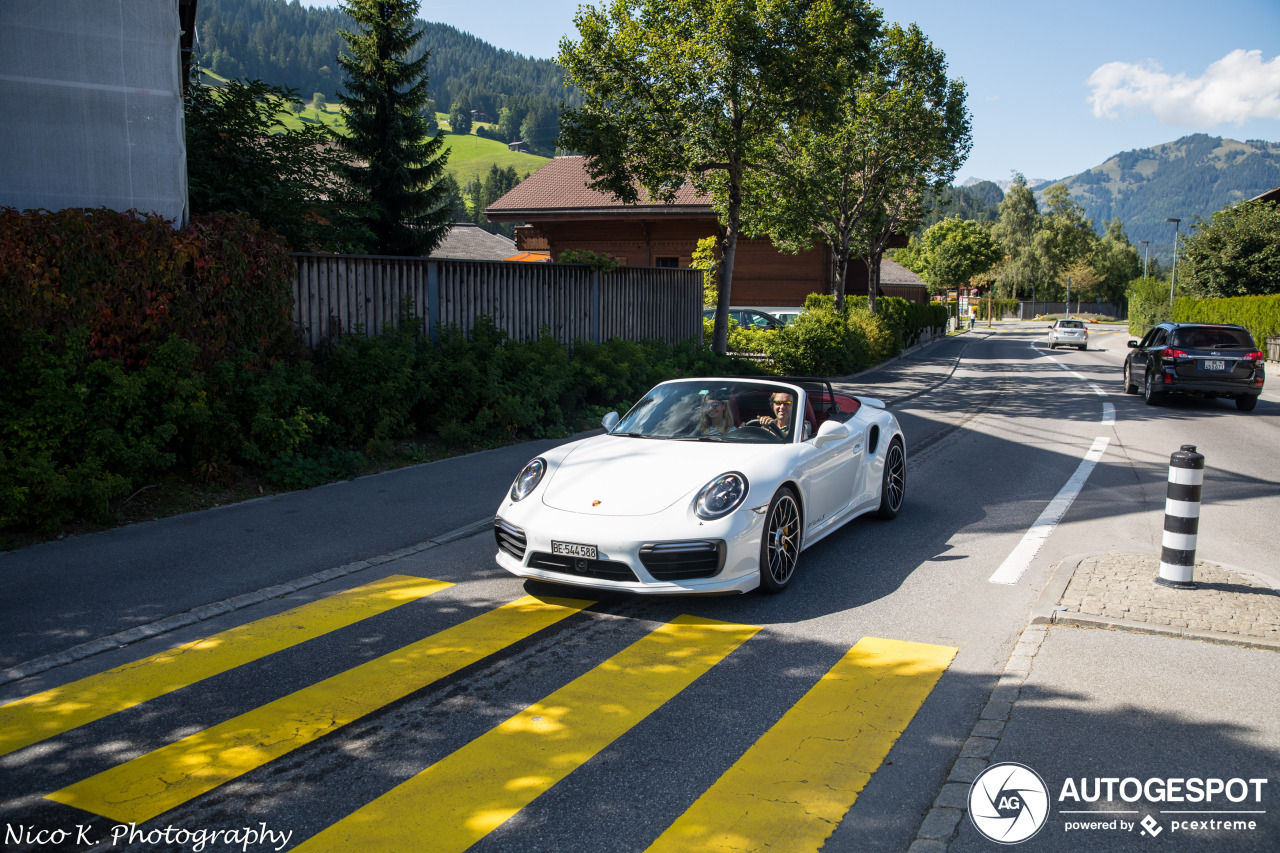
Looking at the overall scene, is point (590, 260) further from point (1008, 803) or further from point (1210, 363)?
point (1008, 803)

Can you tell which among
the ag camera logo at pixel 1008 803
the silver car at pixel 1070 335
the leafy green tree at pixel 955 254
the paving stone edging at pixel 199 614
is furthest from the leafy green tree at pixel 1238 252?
the ag camera logo at pixel 1008 803

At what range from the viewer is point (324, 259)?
10.6 metres

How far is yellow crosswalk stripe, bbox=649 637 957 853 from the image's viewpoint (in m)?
3.08

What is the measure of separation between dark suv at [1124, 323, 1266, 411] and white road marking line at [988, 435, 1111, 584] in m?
7.57

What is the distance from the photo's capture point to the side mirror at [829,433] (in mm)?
6367

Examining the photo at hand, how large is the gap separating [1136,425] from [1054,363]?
19787 millimetres

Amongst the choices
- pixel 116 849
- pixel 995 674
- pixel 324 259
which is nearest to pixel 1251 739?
pixel 995 674

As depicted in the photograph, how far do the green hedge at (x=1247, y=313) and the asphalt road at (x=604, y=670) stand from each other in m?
28.0

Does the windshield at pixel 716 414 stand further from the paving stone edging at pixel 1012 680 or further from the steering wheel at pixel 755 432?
the paving stone edging at pixel 1012 680

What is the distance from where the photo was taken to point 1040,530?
750cm

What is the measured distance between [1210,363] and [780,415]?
1432cm

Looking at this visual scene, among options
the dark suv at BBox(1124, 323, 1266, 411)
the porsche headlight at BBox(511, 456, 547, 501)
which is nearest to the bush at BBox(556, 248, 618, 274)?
the porsche headlight at BBox(511, 456, 547, 501)

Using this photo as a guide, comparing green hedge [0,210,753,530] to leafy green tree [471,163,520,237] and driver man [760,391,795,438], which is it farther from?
leafy green tree [471,163,520,237]

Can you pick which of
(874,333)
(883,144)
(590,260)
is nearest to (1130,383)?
(874,333)
